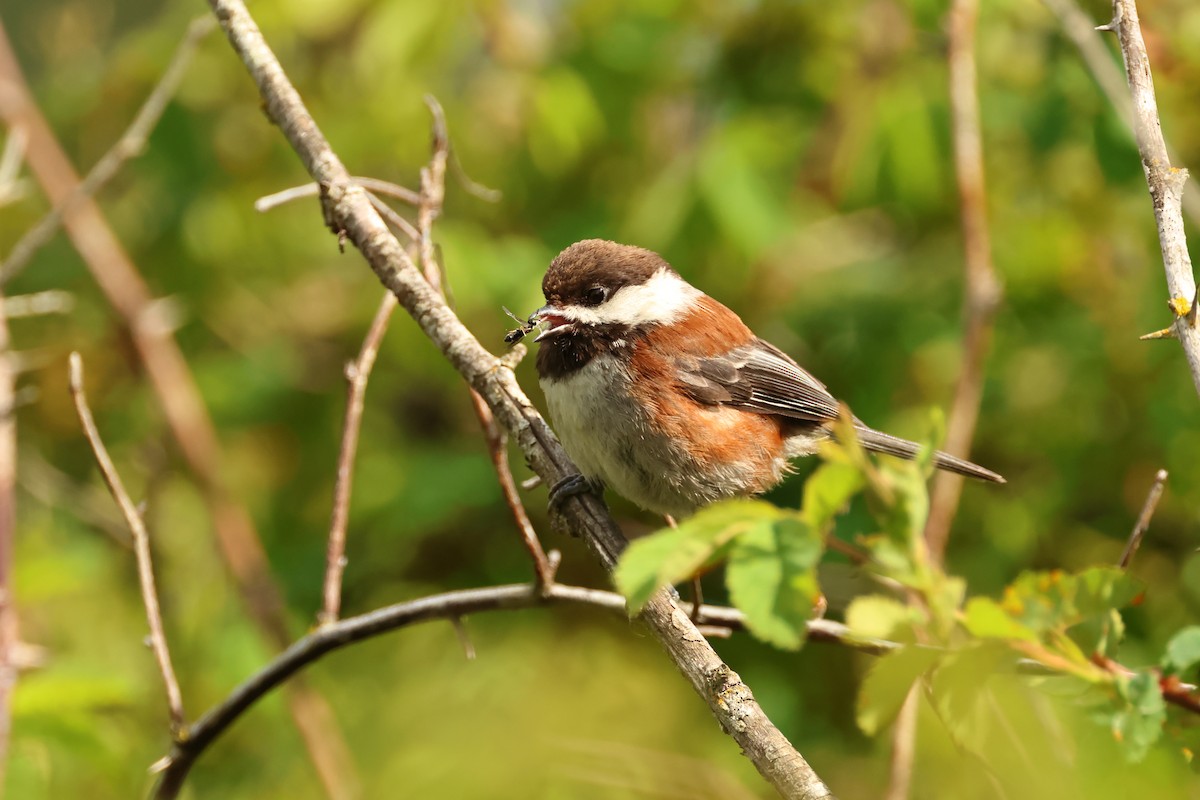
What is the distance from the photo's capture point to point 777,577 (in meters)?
1.42

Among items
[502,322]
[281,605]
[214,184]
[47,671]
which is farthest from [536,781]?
[214,184]

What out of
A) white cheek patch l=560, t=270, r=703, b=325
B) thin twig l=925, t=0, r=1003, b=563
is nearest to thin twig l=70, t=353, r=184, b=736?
white cheek patch l=560, t=270, r=703, b=325

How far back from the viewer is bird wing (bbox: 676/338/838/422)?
11.6ft

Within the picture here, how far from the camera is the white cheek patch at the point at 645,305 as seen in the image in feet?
11.2

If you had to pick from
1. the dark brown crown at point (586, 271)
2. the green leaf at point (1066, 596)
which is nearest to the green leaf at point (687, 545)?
the green leaf at point (1066, 596)

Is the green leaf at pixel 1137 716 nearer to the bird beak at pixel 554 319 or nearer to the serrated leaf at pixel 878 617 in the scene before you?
the serrated leaf at pixel 878 617

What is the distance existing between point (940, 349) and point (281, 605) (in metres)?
2.66

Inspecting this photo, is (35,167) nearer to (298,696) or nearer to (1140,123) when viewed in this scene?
(298,696)

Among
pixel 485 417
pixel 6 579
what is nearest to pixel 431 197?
pixel 485 417

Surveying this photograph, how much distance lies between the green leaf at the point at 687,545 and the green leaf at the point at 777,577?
17mm

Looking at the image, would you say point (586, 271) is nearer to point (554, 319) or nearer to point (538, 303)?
point (554, 319)

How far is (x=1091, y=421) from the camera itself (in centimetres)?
400

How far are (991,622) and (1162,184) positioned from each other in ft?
2.88

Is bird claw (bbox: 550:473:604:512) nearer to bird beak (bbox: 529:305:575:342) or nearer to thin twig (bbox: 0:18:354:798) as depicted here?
bird beak (bbox: 529:305:575:342)
